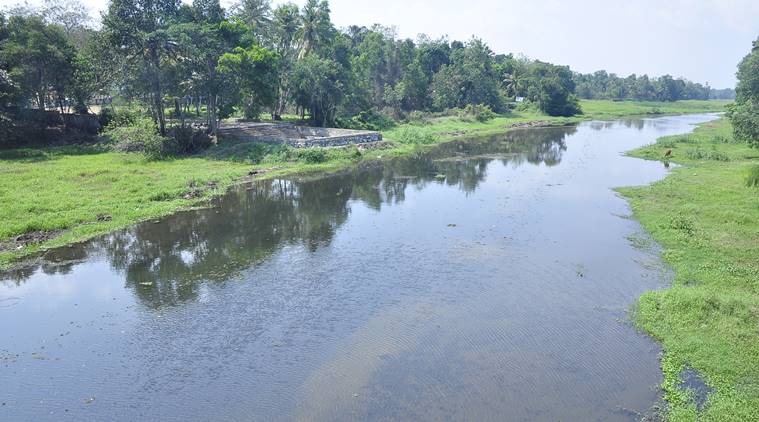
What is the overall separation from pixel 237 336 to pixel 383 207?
17.0 metres

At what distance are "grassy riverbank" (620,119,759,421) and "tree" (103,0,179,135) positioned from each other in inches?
1467

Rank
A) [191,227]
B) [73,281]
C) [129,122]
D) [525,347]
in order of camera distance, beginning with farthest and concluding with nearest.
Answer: [129,122], [191,227], [73,281], [525,347]

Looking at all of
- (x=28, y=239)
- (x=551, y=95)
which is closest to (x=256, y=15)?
(x=28, y=239)

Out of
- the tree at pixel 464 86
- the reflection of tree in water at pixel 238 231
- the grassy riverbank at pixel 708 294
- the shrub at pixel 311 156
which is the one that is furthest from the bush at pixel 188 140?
the tree at pixel 464 86

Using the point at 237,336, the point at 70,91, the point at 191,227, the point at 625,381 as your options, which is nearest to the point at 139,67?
the point at 70,91

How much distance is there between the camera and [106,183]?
106 ft

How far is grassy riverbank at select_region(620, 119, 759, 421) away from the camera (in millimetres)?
12289

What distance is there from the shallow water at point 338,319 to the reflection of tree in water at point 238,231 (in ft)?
0.44

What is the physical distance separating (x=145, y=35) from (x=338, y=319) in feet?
109

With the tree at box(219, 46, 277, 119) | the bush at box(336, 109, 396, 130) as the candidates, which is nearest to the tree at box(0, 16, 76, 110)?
the tree at box(219, 46, 277, 119)

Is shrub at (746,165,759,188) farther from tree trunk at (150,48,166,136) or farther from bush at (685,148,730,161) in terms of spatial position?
tree trunk at (150,48,166,136)

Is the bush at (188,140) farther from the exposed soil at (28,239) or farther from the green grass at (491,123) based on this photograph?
the green grass at (491,123)

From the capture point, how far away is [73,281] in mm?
19531

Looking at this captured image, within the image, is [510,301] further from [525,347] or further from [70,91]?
[70,91]
